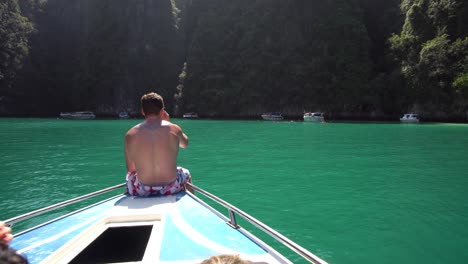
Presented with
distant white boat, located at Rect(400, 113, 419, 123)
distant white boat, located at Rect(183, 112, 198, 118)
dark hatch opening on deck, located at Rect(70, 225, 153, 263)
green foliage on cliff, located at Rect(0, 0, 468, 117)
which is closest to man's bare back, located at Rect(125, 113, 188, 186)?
dark hatch opening on deck, located at Rect(70, 225, 153, 263)

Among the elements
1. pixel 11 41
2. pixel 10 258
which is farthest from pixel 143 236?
pixel 11 41

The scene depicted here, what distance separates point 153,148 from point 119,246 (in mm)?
1214

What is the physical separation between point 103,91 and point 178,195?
94571 mm

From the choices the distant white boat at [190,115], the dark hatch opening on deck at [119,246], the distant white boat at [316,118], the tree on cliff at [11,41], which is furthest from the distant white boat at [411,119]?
the tree on cliff at [11,41]

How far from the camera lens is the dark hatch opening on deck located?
317 cm

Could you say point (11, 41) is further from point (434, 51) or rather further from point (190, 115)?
point (434, 51)

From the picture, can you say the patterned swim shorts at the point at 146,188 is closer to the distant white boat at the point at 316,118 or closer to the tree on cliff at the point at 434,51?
the distant white boat at the point at 316,118

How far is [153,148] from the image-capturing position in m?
3.96

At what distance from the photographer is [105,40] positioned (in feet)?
312

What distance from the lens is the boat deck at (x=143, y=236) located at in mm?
2502

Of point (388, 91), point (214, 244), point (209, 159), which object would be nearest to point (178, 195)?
point (214, 244)

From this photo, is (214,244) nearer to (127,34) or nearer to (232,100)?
(232,100)

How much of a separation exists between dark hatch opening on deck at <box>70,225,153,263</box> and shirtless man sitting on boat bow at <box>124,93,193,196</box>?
887 millimetres

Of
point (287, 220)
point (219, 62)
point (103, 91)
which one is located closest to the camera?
point (287, 220)
